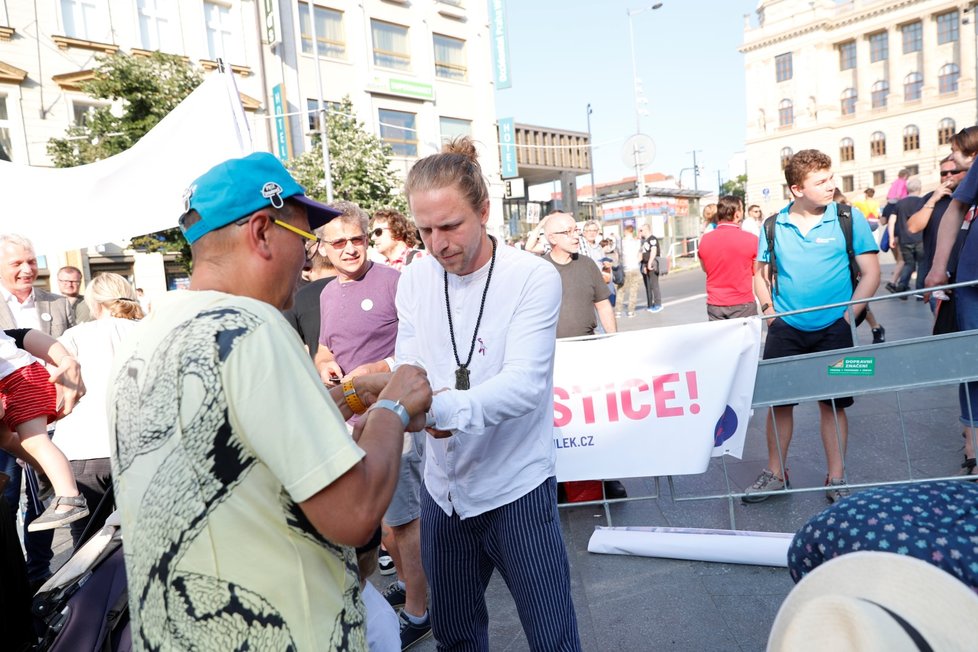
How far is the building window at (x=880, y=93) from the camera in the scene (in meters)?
68.7

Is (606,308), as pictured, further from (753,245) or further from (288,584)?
(288,584)

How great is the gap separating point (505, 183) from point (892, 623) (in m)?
31.8

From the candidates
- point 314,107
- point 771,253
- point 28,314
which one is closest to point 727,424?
point 771,253

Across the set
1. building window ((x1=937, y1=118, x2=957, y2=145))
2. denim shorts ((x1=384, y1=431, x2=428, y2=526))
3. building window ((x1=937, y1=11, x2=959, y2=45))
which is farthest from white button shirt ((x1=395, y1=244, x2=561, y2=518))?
building window ((x1=937, y1=11, x2=959, y2=45))

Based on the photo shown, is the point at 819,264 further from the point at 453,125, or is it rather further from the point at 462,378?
the point at 453,125

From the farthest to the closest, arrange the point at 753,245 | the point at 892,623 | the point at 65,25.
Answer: the point at 65,25, the point at 753,245, the point at 892,623

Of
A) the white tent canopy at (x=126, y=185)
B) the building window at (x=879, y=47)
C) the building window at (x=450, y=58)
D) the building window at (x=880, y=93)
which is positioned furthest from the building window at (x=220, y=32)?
the building window at (x=879, y=47)

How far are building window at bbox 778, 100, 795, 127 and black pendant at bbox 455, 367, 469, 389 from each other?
3180 inches

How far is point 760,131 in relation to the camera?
2943 inches

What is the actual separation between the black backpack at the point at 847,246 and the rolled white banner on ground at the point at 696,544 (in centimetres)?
167

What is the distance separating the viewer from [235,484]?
1.17 meters

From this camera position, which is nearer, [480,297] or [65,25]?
[480,297]

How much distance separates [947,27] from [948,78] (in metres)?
5.09

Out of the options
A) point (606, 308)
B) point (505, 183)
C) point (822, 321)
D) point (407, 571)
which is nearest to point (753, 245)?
point (606, 308)
